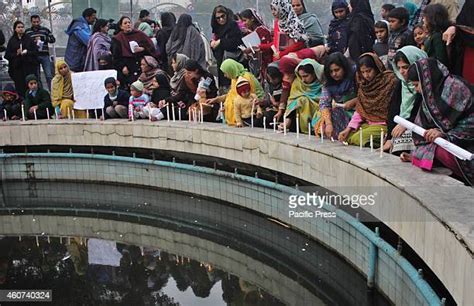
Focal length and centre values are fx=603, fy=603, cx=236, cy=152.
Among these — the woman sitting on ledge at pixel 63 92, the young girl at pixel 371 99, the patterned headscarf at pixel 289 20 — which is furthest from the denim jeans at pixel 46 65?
the young girl at pixel 371 99

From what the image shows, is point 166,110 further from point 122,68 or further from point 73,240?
point 73,240

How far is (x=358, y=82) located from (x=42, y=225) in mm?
3214

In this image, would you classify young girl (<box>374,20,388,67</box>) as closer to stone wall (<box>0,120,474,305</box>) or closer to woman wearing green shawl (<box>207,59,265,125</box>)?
stone wall (<box>0,120,474,305</box>)

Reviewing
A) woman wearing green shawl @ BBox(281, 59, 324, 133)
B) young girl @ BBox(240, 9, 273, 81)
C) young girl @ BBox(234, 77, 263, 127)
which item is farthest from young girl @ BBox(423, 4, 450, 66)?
young girl @ BBox(240, 9, 273, 81)

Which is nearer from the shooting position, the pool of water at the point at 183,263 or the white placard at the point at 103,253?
the pool of water at the point at 183,263

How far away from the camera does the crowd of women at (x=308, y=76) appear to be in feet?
11.7

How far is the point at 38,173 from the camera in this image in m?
6.82

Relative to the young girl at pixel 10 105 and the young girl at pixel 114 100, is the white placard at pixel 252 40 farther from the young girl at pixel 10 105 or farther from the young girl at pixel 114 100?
the young girl at pixel 10 105

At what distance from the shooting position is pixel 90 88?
273 inches

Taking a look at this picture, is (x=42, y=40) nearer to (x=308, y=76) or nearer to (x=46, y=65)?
(x=46, y=65)

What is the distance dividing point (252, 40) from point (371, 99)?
2013 millimetres

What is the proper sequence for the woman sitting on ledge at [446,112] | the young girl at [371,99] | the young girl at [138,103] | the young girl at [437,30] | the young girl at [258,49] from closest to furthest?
the woman sitting on ledge at [446,112] → the young girl at [437,30] → the young girl at [371,99] → the young girl at [258,49] → the young girl at [138,103]

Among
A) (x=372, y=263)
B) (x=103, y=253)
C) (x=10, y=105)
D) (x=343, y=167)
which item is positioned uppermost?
(x=10, y=105)

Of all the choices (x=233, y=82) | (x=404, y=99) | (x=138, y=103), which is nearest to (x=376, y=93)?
(x=404, y=99)
